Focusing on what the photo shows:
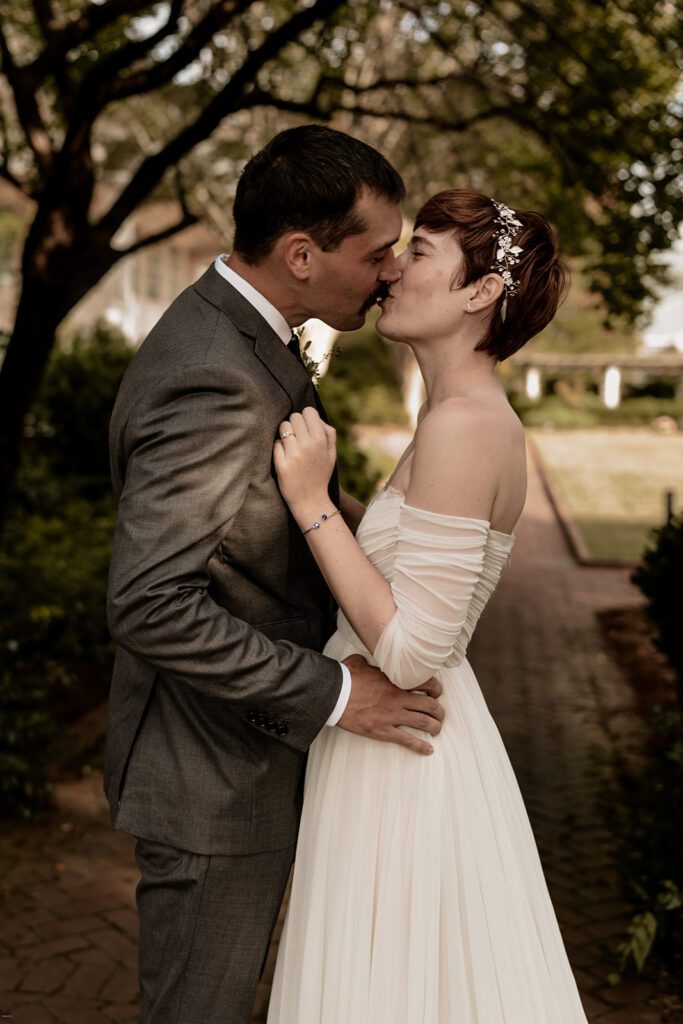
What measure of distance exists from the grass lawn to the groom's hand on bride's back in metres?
10.3

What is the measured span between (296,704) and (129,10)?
5.40m

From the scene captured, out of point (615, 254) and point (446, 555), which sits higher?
point (446, 555)

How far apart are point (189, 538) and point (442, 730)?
79cm

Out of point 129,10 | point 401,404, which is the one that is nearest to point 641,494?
point 401,404

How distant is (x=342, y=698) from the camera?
2271 millimetres

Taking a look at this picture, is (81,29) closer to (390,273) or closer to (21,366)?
(21,366)

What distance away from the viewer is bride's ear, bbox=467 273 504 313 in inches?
96.5

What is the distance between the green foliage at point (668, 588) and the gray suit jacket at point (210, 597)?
15.0 feet

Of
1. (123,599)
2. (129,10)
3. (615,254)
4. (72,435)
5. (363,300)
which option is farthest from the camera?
(72,435)

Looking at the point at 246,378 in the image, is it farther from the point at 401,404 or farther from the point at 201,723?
the point at 401,404

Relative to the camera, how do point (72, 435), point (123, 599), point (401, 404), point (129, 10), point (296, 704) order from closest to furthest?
point (123, 599) < point (296, 704) < point (129, 10) < point (72, 435) < point (401, 404)

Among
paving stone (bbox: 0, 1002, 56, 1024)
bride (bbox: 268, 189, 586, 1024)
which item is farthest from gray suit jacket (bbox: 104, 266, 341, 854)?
paving stone (bbox: 0, 1002, 56, 1024)

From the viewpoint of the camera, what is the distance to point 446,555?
2.26 m

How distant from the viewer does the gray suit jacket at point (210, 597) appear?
2.05 meters
